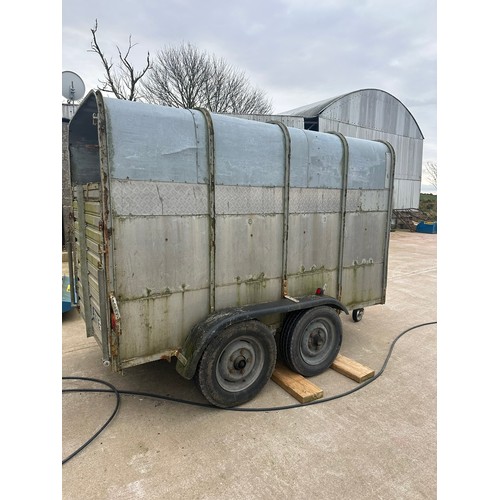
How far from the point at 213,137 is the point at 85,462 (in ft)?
10.9

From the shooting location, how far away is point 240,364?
3.80m

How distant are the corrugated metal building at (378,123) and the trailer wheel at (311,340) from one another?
14021 millimetres

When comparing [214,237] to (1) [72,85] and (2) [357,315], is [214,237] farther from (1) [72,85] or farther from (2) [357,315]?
(1) [72,85]

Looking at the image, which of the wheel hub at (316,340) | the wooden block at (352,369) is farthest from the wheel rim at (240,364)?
the wooden block at (352,369)

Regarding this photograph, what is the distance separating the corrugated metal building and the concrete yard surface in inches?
583

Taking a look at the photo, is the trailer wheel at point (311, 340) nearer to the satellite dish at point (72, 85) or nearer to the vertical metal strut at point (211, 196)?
the vertical metal strut at point (211, 196)

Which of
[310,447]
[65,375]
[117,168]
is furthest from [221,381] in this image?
[117,168]

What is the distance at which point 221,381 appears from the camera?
373 centimetres

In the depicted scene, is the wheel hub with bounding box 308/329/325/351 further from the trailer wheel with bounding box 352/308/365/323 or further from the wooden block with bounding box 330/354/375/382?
the trailer wheel with bounding box 352/308/365/323

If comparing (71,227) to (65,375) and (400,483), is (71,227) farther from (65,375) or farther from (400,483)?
(400,483)

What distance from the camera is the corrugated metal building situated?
18.5 metres

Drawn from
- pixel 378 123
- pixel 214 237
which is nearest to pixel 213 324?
pixel 214 237

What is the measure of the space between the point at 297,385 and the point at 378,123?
21.8m

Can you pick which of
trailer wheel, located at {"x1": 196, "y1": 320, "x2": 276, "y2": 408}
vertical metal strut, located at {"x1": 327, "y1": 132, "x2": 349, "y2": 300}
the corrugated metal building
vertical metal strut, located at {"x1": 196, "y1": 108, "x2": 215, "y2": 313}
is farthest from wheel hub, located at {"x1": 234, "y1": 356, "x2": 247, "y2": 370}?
the corrugated metal building
